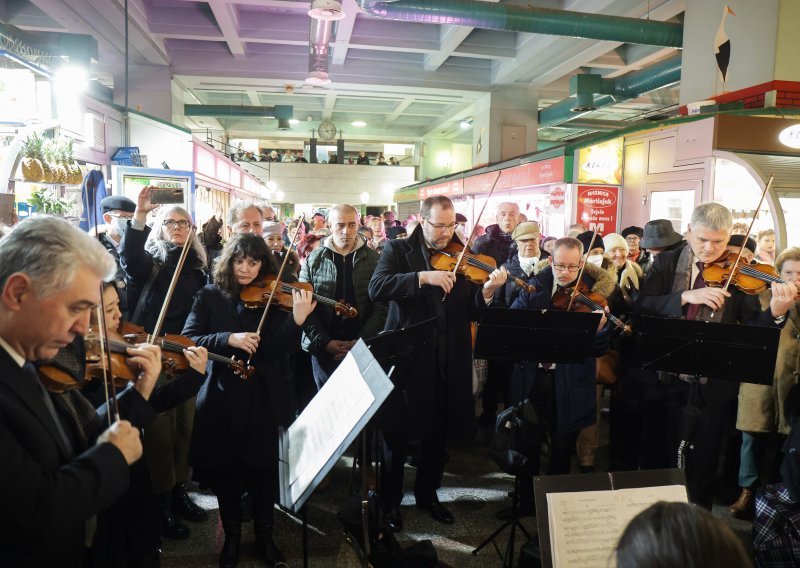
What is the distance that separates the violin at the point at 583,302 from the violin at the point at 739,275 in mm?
512

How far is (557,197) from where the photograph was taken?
7.97 m

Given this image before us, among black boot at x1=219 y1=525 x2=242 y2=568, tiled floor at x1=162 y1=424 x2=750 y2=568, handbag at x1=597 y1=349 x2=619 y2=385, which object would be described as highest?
handbag at x1=597 y1=349 x2=619 y2=385

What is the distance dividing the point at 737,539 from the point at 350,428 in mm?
918

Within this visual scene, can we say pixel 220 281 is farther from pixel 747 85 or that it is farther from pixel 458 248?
pixel 747 85

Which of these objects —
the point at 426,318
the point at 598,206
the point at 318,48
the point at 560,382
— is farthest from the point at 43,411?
the point at 318,48

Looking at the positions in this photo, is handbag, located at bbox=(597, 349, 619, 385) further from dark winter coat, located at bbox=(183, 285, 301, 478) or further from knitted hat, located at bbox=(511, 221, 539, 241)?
dark winter coat, located at bbox=(183, 285, 301, 478)

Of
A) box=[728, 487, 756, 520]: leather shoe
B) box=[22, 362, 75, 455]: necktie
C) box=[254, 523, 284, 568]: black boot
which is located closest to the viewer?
box=[22, 362, 75, 455]: necktie

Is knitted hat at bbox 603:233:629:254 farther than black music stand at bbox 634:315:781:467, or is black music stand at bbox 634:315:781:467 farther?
knitted hat at bbox 603:233:629:254

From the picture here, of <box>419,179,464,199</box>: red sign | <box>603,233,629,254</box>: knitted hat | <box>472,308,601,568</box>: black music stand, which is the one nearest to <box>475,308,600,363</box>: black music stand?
<box>472,308,601,568</box>: black music stand

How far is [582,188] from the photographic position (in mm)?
7648

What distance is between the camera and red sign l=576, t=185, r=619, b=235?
25.1 feet

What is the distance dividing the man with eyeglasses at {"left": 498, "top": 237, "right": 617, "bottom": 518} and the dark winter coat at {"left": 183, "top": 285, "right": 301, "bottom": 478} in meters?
1.30

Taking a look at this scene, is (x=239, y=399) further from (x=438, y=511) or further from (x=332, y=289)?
(x=438, y=511)

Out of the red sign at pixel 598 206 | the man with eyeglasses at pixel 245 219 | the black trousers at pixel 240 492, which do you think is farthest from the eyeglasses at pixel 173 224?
the red sign at pixel 598 206
